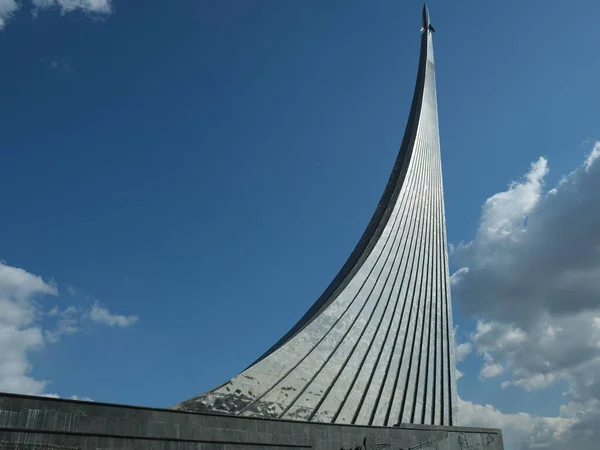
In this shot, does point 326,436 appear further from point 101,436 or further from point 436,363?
point 436,363

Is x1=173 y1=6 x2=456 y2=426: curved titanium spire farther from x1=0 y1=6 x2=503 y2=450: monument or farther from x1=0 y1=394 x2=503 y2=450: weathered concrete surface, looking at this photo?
x1=0 y1=394 x2=503 y2=450: weathered concrete surface

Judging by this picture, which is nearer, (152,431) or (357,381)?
(152,431)

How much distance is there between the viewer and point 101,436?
259 inches

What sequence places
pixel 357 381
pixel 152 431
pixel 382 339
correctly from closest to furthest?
pixel 152 431 → pixel 357 381 → pixel 382 339

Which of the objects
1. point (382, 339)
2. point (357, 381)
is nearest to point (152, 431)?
point (357, 381)

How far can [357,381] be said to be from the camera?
1117cm

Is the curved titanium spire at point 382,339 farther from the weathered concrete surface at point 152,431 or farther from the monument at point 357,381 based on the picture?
the weathered concrete surface at point 152,431

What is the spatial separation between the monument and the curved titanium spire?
3 centimetres

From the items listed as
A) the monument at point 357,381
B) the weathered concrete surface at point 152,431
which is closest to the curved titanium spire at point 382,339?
the monument at point 357,381

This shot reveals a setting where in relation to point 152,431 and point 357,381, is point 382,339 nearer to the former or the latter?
point 357,381

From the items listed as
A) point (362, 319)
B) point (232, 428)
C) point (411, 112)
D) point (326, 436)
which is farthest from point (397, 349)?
point (411, 112)

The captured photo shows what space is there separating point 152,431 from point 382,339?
22.2 feet

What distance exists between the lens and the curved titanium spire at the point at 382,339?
31.4 ft

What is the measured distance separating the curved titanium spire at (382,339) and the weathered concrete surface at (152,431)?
0.62m
